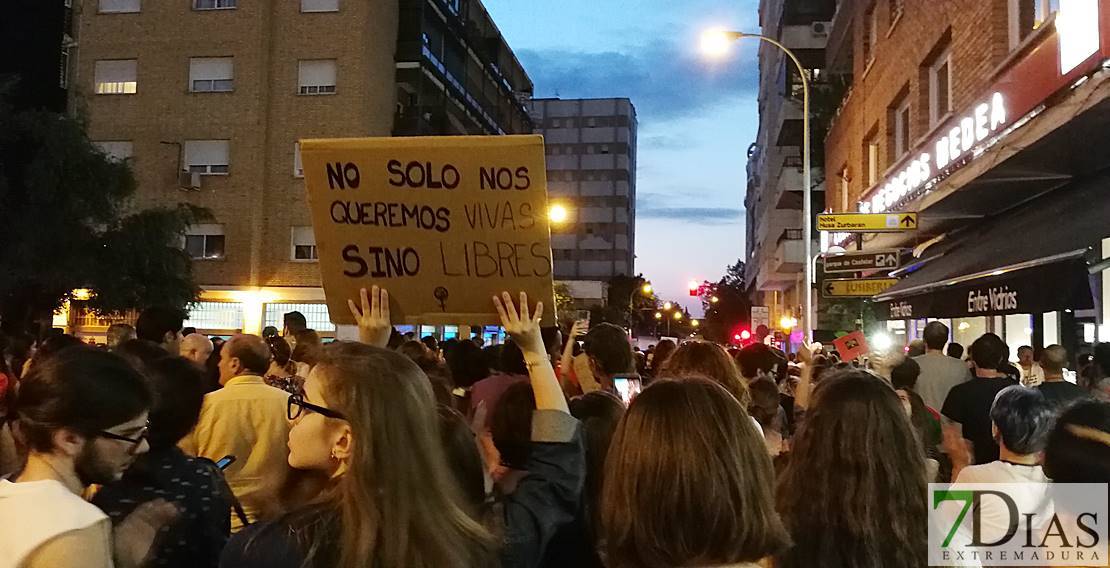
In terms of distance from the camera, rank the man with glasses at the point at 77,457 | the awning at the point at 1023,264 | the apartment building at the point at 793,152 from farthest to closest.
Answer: the apartment building at the point at 793,152
the awning at the point at 1023,264
the man with glasses at the point at 77,457

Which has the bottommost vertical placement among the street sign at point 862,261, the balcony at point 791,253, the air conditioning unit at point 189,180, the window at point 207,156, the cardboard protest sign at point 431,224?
the cardboard protest sign at point 431,224

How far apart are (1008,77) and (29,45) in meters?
31.8

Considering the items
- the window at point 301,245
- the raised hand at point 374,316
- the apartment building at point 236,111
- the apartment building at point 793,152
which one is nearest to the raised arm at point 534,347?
the raised hand at point 374,316

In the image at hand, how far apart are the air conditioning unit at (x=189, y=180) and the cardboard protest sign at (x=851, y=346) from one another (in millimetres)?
28578

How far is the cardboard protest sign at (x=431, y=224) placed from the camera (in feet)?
10.7

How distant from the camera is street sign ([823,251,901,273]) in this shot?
1408 centimetres

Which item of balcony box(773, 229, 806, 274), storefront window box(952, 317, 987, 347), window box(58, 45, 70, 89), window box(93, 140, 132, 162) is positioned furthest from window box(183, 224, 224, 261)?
storefront window box(952, 317, 987, 347)

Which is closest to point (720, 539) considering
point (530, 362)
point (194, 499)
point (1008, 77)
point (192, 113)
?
point (530, 362)

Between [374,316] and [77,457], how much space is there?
1141 mm

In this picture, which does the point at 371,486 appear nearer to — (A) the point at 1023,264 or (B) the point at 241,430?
(B) the point at 241,430

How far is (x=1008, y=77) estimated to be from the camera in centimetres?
936

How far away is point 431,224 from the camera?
3.44m

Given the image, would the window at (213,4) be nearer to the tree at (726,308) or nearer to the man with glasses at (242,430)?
the man with glasses at (242,430)

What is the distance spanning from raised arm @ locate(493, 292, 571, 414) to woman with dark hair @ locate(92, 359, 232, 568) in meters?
1.15
